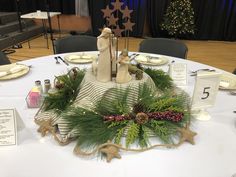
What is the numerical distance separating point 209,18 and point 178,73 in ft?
12.5

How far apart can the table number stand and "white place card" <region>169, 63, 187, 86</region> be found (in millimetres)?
310

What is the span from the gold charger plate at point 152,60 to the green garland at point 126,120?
0.65m

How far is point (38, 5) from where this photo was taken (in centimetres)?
500

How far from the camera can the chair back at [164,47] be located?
1.94 m

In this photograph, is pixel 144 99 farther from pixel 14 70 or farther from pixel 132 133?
pixel 14 70

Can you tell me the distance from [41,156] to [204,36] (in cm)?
459

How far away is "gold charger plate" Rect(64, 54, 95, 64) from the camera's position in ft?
5.17

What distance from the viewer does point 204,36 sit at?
15.5 ft

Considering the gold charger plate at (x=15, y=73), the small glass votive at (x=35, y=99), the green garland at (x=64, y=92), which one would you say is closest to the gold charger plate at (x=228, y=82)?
the green garland at (x=64, y=92)

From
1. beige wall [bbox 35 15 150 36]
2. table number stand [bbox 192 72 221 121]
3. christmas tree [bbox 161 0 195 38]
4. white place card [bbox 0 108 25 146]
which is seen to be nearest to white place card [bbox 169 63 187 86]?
table number stand [bbox 192 72 221 121]

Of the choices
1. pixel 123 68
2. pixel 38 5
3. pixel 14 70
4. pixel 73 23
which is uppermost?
pixel 38 5

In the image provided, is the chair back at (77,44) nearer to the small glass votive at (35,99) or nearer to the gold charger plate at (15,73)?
the gold charger plate at (15,73)

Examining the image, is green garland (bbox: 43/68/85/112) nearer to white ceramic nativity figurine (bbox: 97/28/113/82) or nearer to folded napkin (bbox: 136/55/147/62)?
white ceramic nativity figurine (bbox: 97/28/113/82)

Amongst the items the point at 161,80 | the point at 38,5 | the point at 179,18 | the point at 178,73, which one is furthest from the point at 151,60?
the point at 38,5
